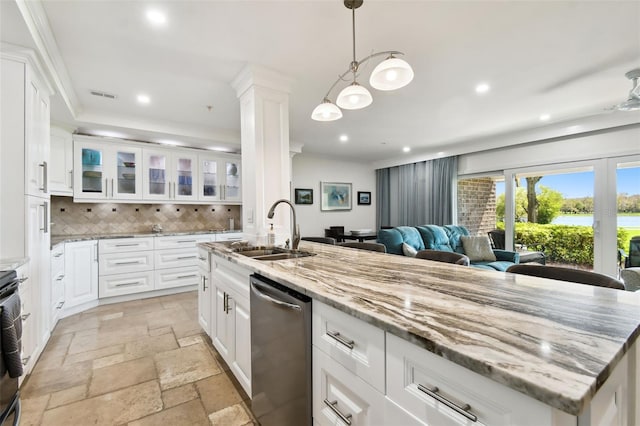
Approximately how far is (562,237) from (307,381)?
508 cm

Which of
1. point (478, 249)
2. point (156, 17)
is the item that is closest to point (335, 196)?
point (478, 249)

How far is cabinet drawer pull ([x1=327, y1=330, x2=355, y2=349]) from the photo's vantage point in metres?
0.94

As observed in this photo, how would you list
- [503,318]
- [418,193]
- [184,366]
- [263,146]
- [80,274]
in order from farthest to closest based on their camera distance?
[418,193]
[80,274]
[263,146]
[184,366]
[503,318]

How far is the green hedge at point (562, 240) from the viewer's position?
162 inches

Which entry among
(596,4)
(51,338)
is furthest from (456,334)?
(51,338)

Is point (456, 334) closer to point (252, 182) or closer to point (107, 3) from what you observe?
point (252, 182)

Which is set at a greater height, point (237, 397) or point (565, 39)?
point (565, 39)

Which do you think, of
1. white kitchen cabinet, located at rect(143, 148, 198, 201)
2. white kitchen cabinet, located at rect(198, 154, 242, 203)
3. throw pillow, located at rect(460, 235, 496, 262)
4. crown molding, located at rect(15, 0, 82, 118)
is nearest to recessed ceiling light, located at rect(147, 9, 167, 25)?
crown molding, located at rect(15, 0, 82, 118)

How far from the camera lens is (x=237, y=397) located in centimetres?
184

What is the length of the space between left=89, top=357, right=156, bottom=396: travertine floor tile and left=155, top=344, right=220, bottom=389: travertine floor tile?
0.08 meters

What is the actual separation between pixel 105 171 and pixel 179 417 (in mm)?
3586

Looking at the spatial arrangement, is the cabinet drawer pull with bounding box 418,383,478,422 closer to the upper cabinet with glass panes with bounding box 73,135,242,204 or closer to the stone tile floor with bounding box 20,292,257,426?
the stone tile floor with bounding box 20,292,257,426

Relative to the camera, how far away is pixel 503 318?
31.5 inches

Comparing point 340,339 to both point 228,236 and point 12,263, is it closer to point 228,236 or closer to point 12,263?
point 12,263
